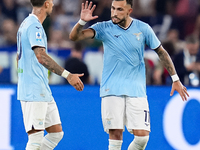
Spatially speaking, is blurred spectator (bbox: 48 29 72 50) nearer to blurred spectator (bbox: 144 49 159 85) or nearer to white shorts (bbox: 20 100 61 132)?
blurred spectator (bbox: 144 49 159 85)

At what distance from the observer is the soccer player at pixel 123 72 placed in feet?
19.4

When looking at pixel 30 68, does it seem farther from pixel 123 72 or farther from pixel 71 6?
pixel 71 6

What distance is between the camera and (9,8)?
38.9 ft

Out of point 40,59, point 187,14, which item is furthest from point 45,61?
point 187,14

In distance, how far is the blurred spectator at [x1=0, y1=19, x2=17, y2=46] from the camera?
1094 centimetres

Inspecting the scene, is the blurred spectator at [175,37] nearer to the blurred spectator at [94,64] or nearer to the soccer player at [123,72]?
the blurred spectator at [94,64]

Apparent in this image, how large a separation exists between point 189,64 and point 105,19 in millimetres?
3360

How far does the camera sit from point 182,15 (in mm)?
12094

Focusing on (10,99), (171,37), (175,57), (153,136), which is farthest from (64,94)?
(171,37)

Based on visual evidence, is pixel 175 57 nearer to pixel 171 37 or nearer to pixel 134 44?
pixel 171 37

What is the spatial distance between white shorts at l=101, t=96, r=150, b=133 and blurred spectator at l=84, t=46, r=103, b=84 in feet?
10.9

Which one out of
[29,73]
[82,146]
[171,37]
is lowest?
[82,146]

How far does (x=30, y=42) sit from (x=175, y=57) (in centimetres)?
421

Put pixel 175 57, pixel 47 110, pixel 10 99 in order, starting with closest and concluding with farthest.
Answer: pixel 47 110, pixel 10 99, pixel 175 57
